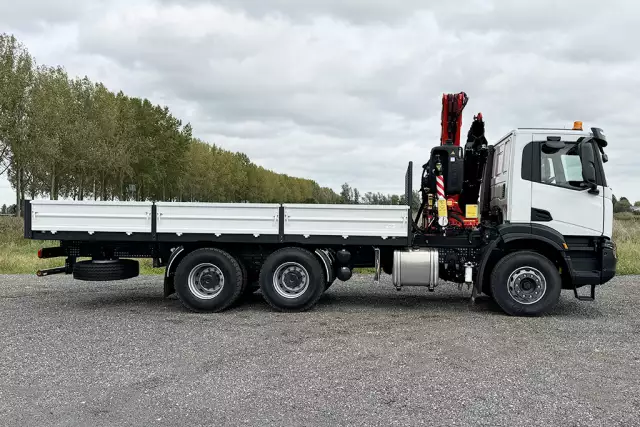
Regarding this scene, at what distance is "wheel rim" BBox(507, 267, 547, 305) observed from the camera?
843 centimetres

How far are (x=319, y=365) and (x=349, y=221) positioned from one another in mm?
3260

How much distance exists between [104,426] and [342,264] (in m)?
5.27

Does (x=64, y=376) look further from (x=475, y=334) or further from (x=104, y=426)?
(x=475, y=334)

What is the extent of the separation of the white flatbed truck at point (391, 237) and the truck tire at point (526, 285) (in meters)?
0.02

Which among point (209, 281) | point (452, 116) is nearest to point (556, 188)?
point (452, 116)

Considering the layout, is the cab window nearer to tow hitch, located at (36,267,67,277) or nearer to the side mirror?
the side mirror

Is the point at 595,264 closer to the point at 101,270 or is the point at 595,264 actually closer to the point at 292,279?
the point at 292,279

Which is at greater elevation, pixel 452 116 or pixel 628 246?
pixel 452 116

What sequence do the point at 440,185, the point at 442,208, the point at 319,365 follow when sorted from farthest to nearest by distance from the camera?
the point at 440,185, the point at 442,208, the point at 319,365

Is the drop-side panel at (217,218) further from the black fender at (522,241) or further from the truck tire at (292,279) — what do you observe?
the black fender at (522,241)

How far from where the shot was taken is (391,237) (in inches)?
340

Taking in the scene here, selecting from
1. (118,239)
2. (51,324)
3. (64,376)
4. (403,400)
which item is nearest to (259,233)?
(118,239)

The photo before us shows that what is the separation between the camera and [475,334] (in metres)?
7.21

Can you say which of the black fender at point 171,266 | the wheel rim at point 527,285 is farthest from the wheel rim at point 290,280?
the wheel rim at point 527,285
